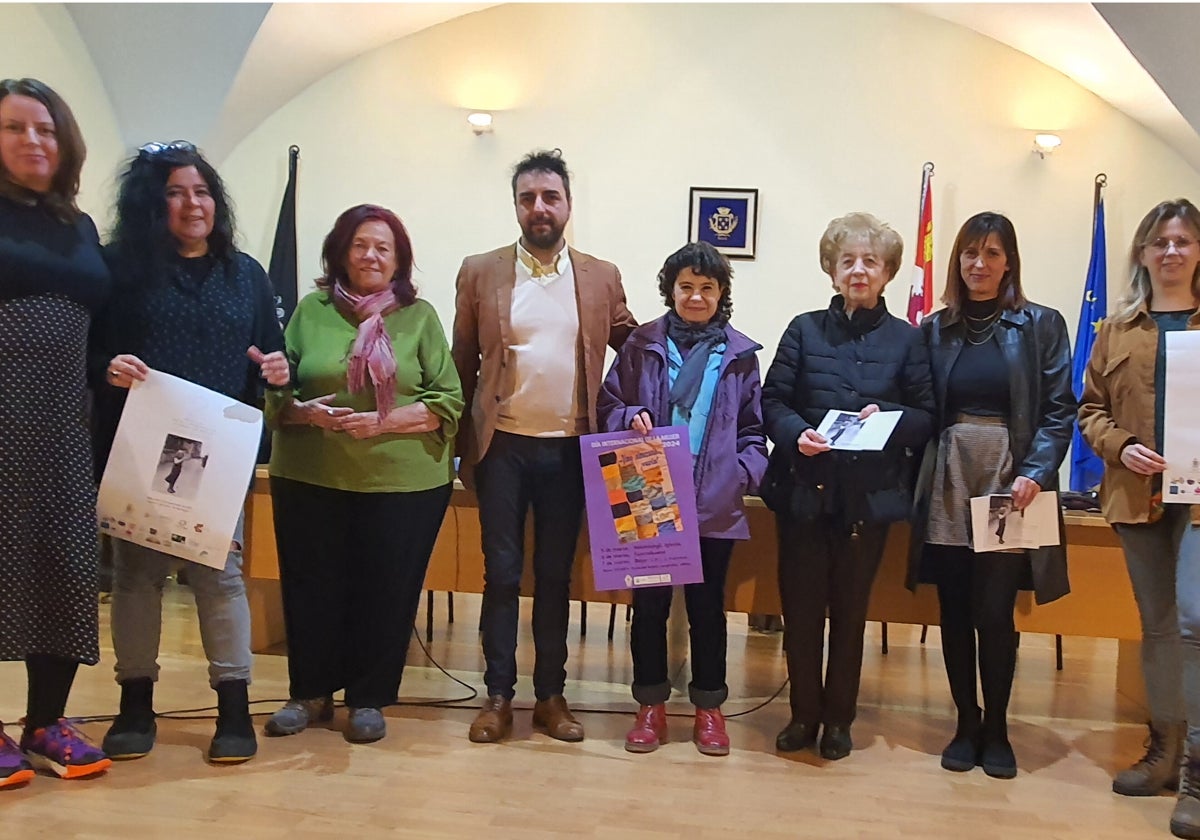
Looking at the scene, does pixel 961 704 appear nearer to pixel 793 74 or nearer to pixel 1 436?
pixel 1 436

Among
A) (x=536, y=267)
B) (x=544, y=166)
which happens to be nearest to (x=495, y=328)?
(x=536, y=267)

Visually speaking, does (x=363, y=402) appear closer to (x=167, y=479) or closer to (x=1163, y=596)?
(x=167, y=479)

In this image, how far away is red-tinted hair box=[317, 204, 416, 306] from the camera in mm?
2416

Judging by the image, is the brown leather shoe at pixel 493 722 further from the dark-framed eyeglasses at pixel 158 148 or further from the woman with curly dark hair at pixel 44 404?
the dark-framed eyeglasses at pixel 158 148

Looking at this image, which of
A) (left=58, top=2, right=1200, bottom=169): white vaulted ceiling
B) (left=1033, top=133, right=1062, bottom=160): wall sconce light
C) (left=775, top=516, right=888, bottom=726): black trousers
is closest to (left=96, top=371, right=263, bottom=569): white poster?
(left=775, top=516, right=888, bottom=726): black trousers

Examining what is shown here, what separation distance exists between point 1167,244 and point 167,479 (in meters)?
2.42

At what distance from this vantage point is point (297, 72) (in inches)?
193

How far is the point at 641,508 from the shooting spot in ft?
7.73

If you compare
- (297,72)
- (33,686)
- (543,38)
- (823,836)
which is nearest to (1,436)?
(33,686)

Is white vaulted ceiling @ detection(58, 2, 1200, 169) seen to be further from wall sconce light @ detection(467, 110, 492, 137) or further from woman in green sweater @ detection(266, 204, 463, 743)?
woman in green sweater @ detection(266, 204, 463, 743)

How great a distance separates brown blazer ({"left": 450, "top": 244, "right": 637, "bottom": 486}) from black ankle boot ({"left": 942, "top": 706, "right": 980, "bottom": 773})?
4.09 feet

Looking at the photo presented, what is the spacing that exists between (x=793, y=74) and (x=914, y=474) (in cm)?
308

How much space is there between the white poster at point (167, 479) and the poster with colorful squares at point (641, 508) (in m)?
0.88

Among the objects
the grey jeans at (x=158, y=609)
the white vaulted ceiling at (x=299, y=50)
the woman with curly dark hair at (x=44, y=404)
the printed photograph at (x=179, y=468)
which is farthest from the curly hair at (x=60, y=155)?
the white vaulted ceiling at (x=299, y=50)
